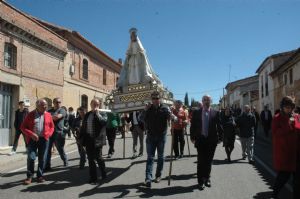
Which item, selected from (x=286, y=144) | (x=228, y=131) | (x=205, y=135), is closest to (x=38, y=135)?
(x=205, y=135)

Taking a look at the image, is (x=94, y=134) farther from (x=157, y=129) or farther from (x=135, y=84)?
(x=135, y=84)

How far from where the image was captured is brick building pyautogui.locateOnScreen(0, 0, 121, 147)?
15.5 m

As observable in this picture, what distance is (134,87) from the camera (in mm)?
10422

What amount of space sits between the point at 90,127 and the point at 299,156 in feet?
14.0

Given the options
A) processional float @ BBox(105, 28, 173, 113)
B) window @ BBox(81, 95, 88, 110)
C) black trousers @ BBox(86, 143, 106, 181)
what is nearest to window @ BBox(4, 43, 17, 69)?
processional float @ BBox(105, 28, 173, 113)

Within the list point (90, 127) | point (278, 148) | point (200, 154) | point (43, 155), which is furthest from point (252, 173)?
point (43, 155)

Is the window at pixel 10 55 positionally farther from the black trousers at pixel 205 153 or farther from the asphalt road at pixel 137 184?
the black trousers at pixel 205 153

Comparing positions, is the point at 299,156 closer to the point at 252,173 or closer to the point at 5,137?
the point at 252,173

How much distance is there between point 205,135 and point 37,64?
1350cm

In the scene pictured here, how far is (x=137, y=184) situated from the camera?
7141 mm

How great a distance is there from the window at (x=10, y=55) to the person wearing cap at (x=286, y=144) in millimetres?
13274

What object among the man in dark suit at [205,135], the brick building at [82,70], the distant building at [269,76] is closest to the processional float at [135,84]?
the man in dark suit at [205,135]

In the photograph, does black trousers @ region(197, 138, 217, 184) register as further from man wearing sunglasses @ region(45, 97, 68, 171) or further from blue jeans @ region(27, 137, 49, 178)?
man wearing sunglasses @ region(45, 97, 68, 171)

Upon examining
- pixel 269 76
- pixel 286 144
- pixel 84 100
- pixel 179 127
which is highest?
pixel 269 76
